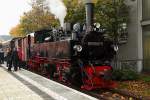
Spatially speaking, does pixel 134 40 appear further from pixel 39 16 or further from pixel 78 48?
pixel 39 16

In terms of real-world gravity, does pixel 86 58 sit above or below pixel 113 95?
above

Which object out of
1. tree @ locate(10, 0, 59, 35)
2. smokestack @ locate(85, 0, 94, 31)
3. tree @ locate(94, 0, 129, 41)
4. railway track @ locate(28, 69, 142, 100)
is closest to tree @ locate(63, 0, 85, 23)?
tree @ locate(94, 0, 129, 41)

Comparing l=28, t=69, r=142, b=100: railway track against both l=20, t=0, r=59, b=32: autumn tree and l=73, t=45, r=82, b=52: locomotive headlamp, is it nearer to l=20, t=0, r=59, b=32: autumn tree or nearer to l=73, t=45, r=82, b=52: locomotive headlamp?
l=73, t=45, r=82, b=52: locomotive headlamp

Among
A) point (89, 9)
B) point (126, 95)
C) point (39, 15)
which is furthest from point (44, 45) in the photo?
point (39, 15)

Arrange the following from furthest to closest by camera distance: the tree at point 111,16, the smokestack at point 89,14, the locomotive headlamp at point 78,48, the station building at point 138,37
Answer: the tree at point 111,16 → the station building at point 138,37 → the smokestack at point 89,14 → the locomotive headlamp at point 78,48

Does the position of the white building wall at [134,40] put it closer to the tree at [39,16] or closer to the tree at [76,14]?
the tree at [76,14]

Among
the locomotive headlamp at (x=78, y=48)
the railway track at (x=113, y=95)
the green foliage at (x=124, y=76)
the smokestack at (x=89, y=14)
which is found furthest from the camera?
the green foliage at (x=124, y=76)

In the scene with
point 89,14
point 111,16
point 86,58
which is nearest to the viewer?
point 86,58

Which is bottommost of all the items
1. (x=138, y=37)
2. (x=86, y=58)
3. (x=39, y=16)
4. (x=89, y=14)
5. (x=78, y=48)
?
(x=86, y=58)

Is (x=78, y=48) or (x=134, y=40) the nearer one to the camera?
(x=78, y=48)

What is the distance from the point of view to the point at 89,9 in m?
18.5

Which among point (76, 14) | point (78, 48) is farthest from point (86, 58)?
point (76, 14)

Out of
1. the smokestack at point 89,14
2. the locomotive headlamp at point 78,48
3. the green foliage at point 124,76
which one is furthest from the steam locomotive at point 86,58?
the green foliage at point 124,76

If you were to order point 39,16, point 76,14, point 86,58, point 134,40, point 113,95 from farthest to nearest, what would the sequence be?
point 39,16 < point 76,14 < point 134,40 < point 86,58 < point 113,95
